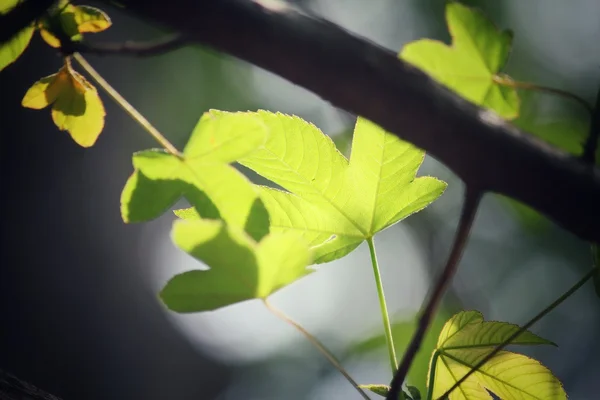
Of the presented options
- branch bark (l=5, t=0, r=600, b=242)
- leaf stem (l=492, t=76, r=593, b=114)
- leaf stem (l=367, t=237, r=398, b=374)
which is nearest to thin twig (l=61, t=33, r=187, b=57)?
branch bark (l=5, t=0, r=600, b=242)

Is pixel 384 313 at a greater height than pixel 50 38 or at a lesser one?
lesser

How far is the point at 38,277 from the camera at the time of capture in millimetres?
3340

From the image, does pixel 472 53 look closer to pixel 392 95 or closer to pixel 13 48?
pixel 392 95

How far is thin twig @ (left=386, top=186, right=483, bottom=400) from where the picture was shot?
0.45m

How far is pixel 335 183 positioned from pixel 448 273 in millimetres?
391

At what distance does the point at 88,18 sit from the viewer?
2.26 feet

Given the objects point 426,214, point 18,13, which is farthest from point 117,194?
→ point 18,13

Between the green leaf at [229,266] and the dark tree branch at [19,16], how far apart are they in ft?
0.79

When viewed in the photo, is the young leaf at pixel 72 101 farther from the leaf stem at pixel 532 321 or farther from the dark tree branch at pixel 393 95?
the leaf stem at pixel 532 321

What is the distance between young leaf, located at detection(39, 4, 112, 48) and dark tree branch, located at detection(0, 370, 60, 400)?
1.61 feet

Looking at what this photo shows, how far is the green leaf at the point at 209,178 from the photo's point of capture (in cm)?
61

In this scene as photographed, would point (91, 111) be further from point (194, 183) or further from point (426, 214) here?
point (426, 214)

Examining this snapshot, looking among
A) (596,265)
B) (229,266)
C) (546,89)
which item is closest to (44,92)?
(229,266)

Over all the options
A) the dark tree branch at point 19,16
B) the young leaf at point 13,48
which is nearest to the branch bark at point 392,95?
the dark tree branch at point 19,16
